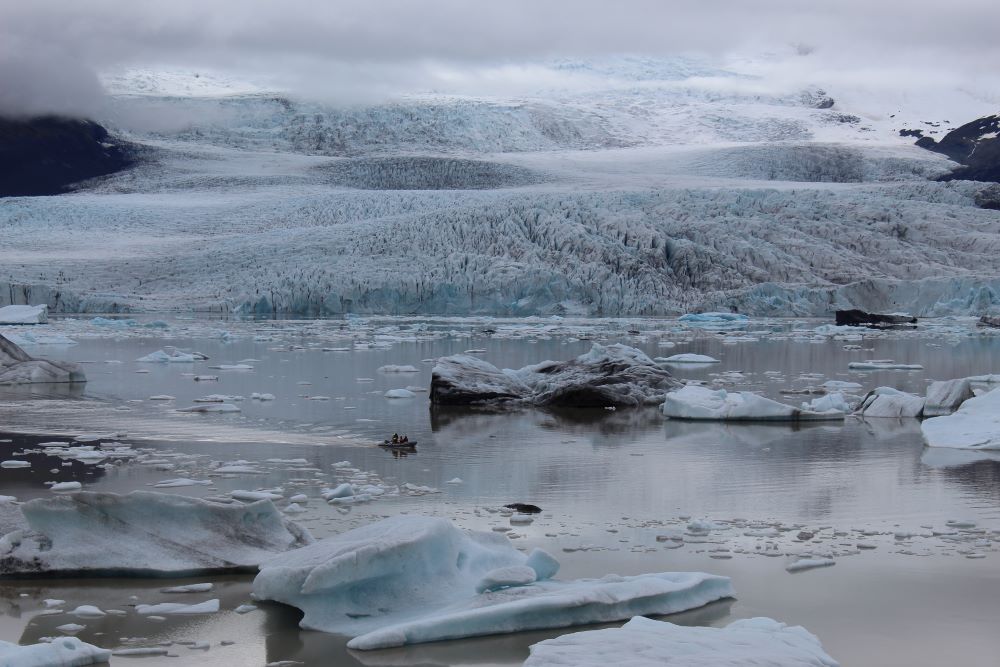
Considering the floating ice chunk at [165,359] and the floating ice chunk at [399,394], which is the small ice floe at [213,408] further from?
the floating ice chunk at [165,359]

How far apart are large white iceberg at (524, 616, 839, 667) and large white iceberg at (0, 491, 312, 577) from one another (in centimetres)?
130

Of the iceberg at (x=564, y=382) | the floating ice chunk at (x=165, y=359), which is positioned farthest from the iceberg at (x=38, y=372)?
the iceberg at (x=564, y=382)

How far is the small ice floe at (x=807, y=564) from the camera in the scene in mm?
3758

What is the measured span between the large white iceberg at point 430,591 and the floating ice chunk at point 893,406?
190 inches

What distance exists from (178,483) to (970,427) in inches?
175

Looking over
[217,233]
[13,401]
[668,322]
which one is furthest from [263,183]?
[13,401]

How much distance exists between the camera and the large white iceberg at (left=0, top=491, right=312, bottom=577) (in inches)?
144

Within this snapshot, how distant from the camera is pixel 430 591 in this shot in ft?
11.0

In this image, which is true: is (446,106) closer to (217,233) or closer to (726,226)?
(217,233)

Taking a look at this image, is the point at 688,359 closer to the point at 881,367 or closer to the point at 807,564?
the point at 881,367

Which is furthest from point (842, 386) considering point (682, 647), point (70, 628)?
point (70, 628)

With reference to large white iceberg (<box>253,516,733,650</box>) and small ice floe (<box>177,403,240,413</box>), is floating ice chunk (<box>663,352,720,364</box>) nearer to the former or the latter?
small ice floe (<box>177,403,240,413</box>)

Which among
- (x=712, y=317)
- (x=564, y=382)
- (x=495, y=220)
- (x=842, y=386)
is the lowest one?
(x=712, y=317)

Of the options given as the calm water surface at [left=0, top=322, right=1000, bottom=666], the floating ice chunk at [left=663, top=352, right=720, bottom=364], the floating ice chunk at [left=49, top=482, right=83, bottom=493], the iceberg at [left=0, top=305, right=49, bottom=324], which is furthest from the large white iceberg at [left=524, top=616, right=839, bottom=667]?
the iceberg at [left=0, top=305, right=49, bottom=324]
